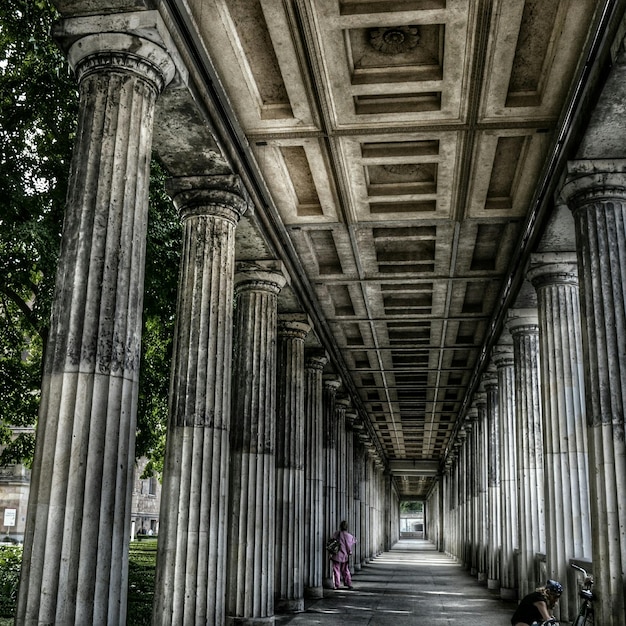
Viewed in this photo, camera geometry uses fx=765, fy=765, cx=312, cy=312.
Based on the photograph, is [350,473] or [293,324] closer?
[293,324]

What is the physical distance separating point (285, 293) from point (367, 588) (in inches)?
437

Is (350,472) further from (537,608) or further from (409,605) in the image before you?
(537,608)

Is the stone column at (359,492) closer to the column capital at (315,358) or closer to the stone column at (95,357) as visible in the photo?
the column capital at (315,358)

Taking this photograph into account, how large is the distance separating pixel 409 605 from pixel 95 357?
13796mm

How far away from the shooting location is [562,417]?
14.1 meters

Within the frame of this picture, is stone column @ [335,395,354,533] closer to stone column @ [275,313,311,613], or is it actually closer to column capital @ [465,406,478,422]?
column capital @ [465,406,478,422]

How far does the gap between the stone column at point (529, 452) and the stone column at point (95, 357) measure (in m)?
12.4

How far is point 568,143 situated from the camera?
11164 mm

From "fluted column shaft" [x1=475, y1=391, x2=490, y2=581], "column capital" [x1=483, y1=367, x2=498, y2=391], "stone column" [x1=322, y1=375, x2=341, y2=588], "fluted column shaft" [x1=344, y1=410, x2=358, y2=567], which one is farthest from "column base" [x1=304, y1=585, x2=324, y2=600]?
"fluted column shaft" [x1=344, y1=410, x2=358, y2=567]

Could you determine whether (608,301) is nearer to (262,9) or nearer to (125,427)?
(262,9)

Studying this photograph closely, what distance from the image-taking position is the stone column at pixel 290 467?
17281 mm

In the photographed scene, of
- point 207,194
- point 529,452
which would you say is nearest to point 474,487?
point 529,452

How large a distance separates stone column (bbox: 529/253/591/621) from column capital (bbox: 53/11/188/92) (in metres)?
8.94

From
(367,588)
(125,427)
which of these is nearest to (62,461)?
(125,427)
